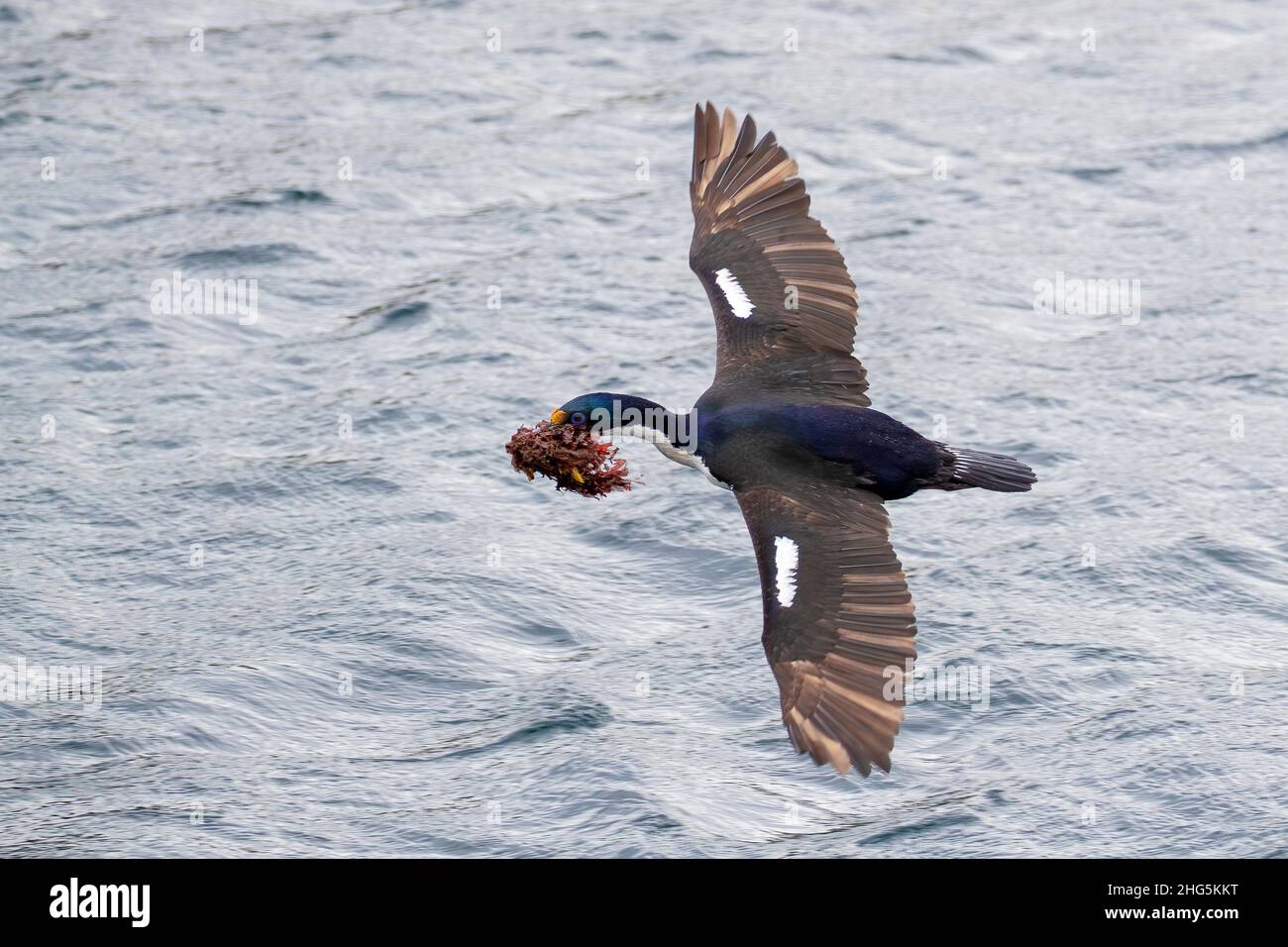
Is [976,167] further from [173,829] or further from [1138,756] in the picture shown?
[173,829]

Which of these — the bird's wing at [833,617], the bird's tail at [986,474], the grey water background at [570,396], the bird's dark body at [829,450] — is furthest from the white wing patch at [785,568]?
the grey water background at [570,396]

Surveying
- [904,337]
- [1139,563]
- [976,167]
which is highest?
[976,167]

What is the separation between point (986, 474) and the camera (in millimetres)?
10062

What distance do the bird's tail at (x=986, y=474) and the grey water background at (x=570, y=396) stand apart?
5.09 feet

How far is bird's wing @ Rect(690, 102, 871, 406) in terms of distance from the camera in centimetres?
1064

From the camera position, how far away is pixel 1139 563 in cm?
1273

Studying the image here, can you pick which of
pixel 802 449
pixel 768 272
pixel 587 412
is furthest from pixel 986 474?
pixel 587 412

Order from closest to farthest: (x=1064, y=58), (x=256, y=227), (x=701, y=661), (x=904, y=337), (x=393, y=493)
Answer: (x=701, y=661)
(x=393, y=493)
(x=904, y=337)
(x=256, y=227)
(x=1064, y=58)

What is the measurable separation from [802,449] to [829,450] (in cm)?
13

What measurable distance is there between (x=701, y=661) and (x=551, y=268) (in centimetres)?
477

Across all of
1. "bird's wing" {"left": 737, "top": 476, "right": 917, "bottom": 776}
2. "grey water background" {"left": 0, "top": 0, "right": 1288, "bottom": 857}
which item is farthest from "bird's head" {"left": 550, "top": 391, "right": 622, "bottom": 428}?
"grey water background" {"left": 0, "top": 0, "right": 1288, "bottom": 857}

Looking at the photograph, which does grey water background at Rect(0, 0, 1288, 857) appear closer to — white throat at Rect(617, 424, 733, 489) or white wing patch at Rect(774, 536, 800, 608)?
white wing patch at Rect(774, 536, 800, 608)

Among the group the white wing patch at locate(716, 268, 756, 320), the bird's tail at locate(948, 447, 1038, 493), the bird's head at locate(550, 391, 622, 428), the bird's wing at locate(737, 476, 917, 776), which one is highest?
the white wing patch at locate(716, 268, 756, 320)

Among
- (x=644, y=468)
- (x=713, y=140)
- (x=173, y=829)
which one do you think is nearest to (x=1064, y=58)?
(x=644, y=468)
